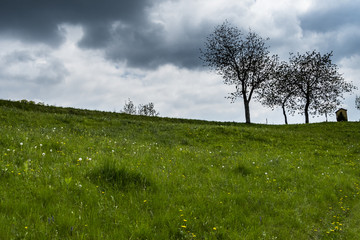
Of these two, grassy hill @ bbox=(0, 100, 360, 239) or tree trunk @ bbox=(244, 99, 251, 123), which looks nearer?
grassy hill @ bbox=(0, 100, 360, 239)

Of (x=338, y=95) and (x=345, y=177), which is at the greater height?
(x=338, y=95)

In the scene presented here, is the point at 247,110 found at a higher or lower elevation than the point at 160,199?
higher

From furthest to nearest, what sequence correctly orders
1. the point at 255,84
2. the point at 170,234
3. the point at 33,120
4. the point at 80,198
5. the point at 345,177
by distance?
the point at 255,84
the point at 33,120
the point at 345,177
the point at 80,198
the point at 170,234

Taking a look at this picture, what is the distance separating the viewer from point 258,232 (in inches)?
204

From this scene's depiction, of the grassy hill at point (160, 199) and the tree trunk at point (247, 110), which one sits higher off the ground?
the tree trunk at point (247, 110)

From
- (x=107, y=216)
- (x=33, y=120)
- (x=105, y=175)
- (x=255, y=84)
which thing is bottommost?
(x=107, y=216)

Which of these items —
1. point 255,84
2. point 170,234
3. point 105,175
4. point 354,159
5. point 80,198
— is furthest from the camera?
point 255,84

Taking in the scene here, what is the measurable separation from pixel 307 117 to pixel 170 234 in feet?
184

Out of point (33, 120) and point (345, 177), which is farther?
point (33, 120)

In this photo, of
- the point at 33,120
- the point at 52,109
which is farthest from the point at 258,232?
the point at 52,109

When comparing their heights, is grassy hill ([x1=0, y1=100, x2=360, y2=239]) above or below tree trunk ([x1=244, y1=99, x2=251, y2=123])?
below

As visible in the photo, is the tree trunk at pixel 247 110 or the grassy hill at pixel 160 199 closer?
the grassy hill at pixel 160 199

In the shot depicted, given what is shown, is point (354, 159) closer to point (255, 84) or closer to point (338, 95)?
point (255, 84)

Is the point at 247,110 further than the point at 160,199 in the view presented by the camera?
Yes
